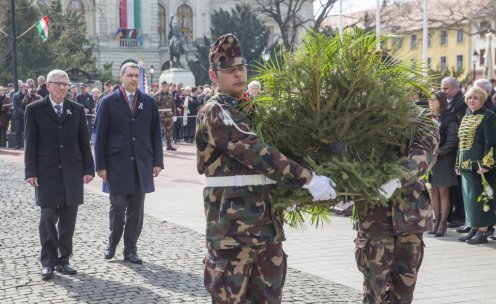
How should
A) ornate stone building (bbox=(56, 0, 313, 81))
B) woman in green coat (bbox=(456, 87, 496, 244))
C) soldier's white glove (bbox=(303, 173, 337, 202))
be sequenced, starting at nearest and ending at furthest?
soldier's white glove (bbox=(303, 173, 337, 202))
woman in green coat (bbox=(456, 87, 496, 244))
ornate stone building (bbox=(56, 0, 313, 81))

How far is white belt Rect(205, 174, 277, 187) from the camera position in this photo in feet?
13.7

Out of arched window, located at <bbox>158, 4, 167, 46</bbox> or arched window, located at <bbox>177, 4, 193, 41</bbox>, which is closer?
arched window, located at <bbox>158, 4, 167, 46</bbox>

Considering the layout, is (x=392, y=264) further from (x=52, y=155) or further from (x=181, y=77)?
(x=181, y=77)

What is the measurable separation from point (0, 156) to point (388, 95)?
18.9 meters

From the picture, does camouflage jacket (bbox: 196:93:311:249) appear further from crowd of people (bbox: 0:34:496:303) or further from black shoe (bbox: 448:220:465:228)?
black shoe (bbox: 448:220:465:228)

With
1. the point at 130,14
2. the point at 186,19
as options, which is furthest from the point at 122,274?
the point at 186,19

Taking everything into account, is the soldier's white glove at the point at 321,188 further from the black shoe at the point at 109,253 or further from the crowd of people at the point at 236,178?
the black shoe at the point at 109,253

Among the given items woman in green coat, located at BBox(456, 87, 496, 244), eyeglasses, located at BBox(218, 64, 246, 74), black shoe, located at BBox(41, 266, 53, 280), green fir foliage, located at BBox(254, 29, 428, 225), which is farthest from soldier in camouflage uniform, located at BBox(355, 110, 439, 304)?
woman in green coat, located at BBox(456, 87, 496, 244)

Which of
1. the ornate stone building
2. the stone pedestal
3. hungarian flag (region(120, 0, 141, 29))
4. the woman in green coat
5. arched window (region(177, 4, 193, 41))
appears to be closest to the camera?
the woman in green coat

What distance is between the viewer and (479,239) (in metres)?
8.63

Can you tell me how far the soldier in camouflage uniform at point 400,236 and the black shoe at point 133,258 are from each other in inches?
132

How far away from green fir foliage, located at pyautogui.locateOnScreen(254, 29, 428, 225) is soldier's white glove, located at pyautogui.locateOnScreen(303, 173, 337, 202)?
0.07 m

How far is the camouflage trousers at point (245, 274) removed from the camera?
417cm

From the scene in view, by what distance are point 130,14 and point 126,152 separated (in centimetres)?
6500
